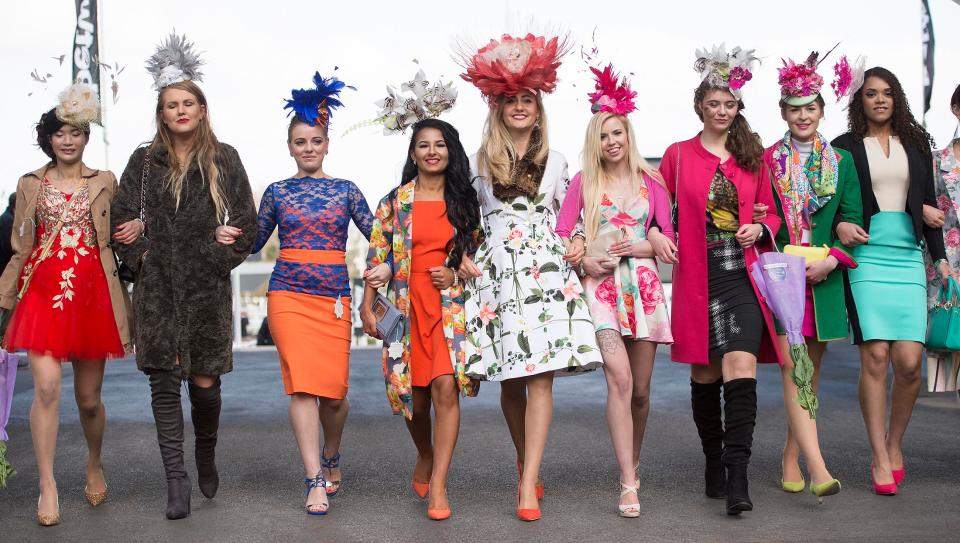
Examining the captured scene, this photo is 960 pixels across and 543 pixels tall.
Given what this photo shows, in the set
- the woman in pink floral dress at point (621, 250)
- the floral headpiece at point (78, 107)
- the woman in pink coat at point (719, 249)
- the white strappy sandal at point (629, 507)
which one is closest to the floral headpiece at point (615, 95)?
the woman in pink floral dress at point (621, 250)

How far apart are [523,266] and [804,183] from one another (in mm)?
1641

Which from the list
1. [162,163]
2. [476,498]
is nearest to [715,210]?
[476,498]

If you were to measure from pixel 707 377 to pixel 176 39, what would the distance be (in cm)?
337

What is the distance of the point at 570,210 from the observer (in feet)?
18.4

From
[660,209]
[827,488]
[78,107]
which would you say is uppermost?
[78,107]

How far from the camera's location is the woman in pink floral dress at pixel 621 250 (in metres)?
5.46

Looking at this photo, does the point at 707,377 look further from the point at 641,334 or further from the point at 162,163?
the point at 162,163

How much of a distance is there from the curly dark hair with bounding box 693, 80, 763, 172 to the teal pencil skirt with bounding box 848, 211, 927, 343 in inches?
33.2

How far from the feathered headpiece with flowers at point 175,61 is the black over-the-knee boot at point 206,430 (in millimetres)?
1635

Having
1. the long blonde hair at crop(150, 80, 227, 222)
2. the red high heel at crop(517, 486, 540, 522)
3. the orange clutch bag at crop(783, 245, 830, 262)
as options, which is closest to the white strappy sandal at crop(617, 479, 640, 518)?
the red high heel at crop(517, 486, 540, 522)

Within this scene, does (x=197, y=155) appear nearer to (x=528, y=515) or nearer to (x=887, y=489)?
(x=528, y=515)

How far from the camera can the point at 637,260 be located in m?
5.61

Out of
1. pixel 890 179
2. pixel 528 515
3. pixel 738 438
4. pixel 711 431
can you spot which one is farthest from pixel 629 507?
pixel 890 179

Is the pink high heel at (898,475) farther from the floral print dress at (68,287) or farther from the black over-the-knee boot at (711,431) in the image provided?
the floral print dress at (68,287)
